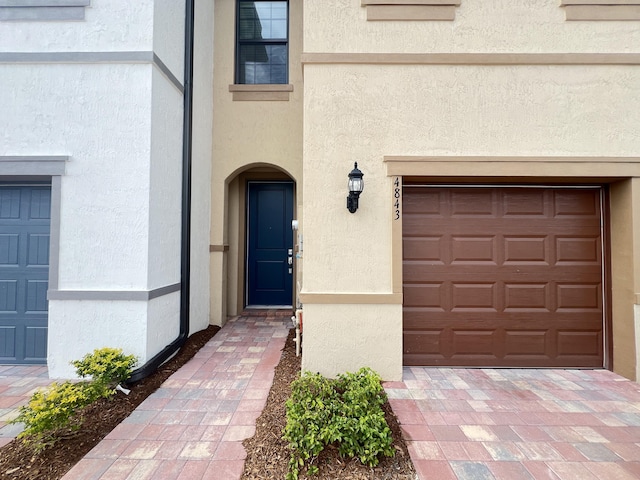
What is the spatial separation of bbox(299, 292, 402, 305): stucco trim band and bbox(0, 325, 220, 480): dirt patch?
1869 mm

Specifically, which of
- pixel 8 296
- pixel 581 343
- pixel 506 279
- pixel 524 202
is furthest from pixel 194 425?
pixel 581 343

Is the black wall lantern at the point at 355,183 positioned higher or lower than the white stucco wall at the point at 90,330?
higher

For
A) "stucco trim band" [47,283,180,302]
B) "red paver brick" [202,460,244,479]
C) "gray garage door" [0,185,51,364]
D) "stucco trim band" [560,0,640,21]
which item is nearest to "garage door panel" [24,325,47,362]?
"gray garage door" [0,185,51,364]

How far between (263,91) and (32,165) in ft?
11.1

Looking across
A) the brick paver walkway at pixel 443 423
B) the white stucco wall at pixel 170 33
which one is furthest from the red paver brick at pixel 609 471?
the white stucco wall at pixel 170 33

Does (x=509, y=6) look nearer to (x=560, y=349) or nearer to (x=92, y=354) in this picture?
(x=560, y=349)

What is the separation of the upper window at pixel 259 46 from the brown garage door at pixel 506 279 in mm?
3580

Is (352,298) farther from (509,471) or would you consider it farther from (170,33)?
(170,33)

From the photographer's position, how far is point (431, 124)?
3615 millimetres

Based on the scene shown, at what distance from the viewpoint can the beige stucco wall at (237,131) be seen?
5496 mm

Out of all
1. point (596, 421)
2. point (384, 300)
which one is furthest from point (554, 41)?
point (596, 421)

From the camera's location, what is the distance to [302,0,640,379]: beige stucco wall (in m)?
3.55

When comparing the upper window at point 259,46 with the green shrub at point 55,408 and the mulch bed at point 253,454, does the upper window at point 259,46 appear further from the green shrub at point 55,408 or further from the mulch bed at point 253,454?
the mulch bed at point 253,454

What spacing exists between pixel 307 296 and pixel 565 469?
95.6 inches
